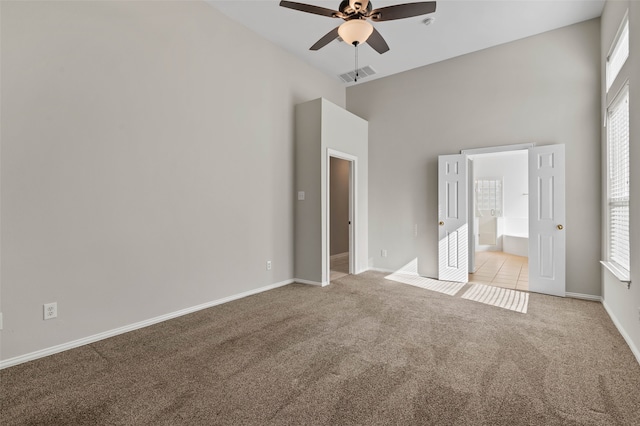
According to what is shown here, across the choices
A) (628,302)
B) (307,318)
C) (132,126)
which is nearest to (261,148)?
(132,126)

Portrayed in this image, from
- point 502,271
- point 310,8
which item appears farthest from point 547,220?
point 310,8

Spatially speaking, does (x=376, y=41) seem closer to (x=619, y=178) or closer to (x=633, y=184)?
(x=633, y=184)

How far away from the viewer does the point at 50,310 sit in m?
2.51

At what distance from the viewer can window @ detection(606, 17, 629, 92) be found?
290 centimetres

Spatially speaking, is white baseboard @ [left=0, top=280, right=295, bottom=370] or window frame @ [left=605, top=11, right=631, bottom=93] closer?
white baseboard @ [left=0, top=280, right=295, bottom=370]

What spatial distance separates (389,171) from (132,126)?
13.3 ft

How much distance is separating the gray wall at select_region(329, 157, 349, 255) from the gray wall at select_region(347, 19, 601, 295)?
1599 mm

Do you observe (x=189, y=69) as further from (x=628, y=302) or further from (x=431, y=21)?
(x=628, y=302)

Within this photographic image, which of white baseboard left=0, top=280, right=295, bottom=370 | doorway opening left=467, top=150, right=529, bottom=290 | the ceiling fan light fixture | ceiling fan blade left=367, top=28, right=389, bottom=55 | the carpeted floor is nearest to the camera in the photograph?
the carpeted floor

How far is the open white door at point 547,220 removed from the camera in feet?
13.3

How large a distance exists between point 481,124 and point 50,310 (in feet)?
18.4

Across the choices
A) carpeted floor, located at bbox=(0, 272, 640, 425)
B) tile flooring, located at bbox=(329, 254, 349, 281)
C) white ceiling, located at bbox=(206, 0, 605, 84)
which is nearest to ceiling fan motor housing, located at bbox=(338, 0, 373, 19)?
white ceiling, located at bbox=(206, 0, 605, 84)

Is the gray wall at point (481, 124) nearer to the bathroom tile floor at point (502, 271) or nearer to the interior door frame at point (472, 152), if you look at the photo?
the interior door frame at point (472, 152)

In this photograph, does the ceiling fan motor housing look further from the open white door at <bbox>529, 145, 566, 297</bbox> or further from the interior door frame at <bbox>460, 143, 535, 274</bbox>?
the open white door at <bbox>529, 145, 566, 297</bbox>
